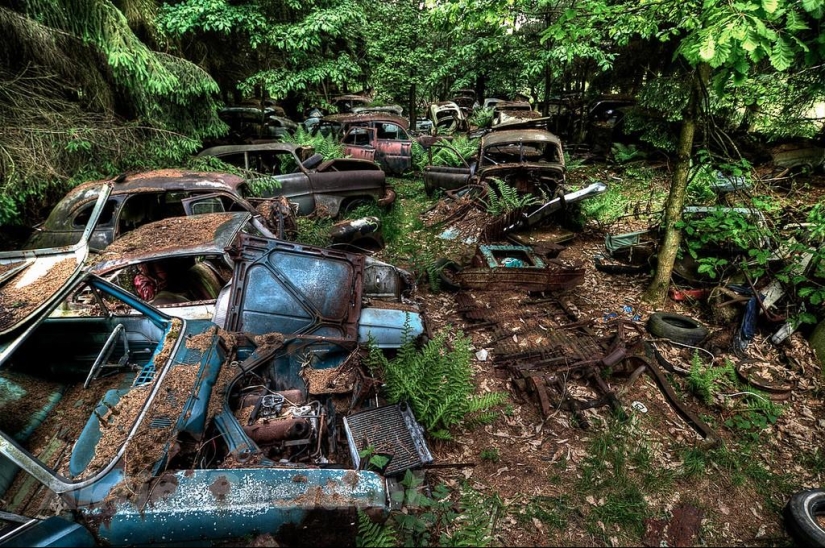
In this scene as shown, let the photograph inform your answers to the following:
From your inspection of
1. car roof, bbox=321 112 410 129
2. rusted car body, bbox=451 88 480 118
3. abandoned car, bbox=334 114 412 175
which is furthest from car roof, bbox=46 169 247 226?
rusted car body, bbox=451 88 480 118

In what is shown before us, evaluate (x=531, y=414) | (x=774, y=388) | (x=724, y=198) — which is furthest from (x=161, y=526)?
(x=724, y=198)

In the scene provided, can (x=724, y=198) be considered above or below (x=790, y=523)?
above

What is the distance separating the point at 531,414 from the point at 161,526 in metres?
3.11

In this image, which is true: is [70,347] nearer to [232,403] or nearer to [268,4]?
[232,403]

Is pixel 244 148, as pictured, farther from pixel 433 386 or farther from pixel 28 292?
pixel 433 386

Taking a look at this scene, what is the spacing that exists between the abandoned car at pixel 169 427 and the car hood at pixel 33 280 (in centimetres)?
1

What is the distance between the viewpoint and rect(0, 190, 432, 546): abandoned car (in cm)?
206

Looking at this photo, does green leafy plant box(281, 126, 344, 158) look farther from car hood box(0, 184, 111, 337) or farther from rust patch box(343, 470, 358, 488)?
rust patch box(343, 470, 358, 488)

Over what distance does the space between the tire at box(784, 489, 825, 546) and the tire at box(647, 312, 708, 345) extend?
6.17ft

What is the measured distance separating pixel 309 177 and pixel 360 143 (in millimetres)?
3108

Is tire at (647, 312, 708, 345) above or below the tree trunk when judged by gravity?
below

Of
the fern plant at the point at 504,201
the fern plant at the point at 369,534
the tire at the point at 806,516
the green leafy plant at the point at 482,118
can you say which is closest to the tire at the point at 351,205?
the fern plant at the point at 504,201

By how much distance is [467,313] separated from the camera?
516 cm

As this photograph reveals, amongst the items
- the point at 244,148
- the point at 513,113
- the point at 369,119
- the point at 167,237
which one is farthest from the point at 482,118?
the point at 167,237
